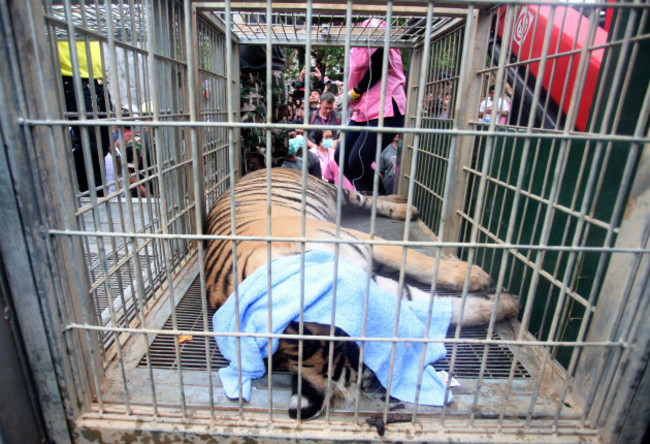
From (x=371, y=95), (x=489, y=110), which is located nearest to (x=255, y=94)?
(x=371, y=95)

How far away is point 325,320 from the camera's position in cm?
136

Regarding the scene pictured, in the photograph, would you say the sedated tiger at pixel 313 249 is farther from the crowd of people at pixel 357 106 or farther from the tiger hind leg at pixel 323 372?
the crowd of people at pixel 357 106

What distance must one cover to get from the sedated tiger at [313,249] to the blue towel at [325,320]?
0.20ft

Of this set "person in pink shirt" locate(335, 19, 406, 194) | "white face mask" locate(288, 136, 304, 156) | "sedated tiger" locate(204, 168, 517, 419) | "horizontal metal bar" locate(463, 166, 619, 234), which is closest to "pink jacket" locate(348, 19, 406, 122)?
"person in pink shirt" locate(335, 19, 406, 194)

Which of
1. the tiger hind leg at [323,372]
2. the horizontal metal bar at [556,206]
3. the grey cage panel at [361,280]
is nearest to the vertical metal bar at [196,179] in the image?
the grey cage panel at [361,280]

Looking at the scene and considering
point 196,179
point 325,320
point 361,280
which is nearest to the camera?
point 196,179

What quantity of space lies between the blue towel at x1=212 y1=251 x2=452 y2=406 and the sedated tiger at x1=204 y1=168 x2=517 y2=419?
61 mm

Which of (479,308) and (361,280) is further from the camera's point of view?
(479,308)

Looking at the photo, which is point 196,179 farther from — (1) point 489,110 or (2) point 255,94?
(1) point 489,110

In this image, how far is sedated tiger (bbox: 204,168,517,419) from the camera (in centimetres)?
138

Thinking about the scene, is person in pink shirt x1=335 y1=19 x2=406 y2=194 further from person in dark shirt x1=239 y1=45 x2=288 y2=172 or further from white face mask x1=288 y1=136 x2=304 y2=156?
white face mask x1=288 y1=136 x2=304 y2=156

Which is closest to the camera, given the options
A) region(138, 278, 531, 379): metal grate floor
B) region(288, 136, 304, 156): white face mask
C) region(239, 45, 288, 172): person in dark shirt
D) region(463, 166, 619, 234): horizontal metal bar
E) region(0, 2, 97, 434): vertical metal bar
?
region(0, 2, 97, 434): vertical metal bar

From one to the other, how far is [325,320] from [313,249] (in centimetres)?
64

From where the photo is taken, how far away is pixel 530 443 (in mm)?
1253
